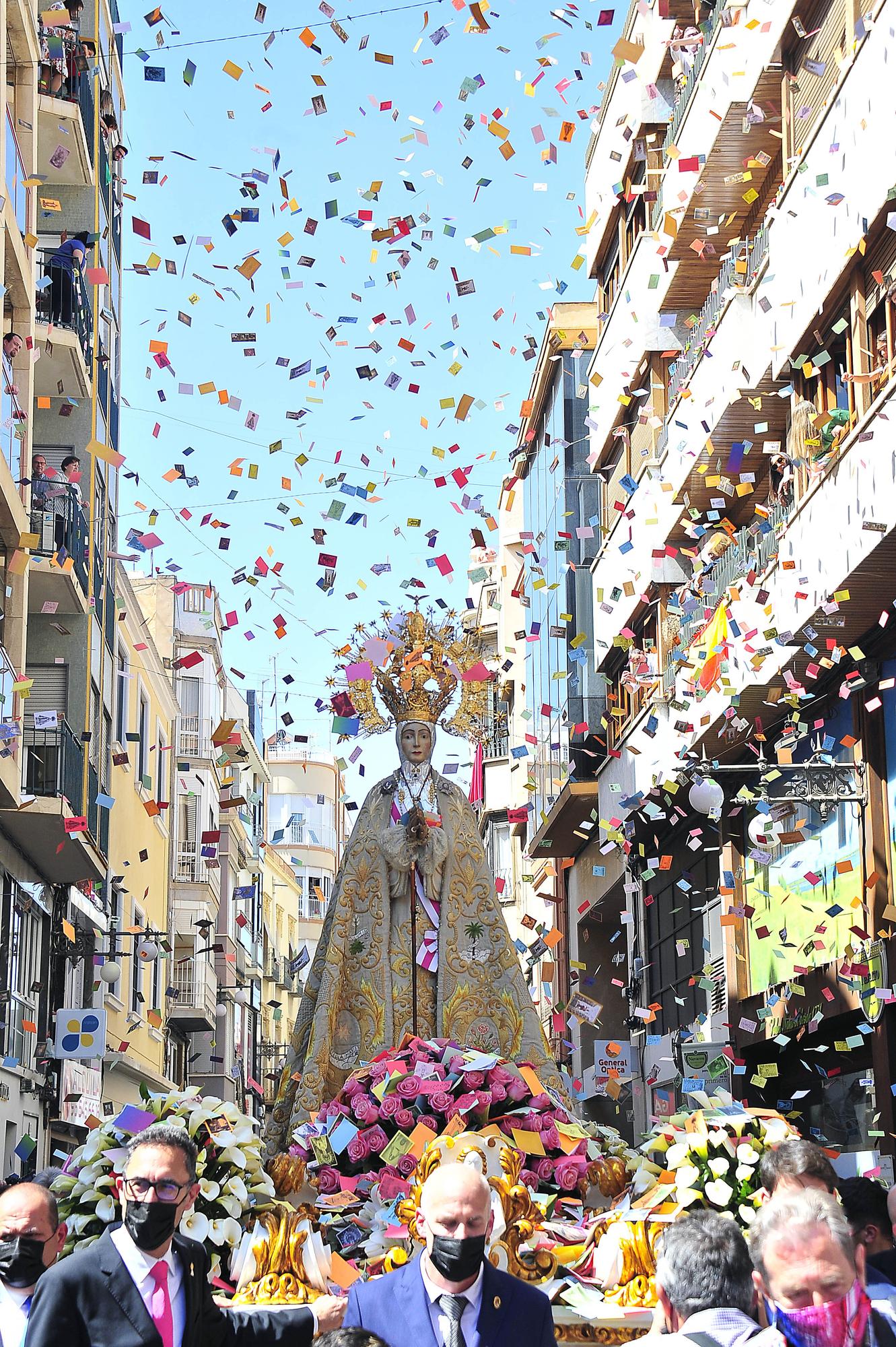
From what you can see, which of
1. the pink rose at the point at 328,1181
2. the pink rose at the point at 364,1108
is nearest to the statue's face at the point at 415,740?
the pink rose at the point at 364,1108

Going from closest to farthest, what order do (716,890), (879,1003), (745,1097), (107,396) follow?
(879,1003) < (745,1097) < (716,890) < (107,396)

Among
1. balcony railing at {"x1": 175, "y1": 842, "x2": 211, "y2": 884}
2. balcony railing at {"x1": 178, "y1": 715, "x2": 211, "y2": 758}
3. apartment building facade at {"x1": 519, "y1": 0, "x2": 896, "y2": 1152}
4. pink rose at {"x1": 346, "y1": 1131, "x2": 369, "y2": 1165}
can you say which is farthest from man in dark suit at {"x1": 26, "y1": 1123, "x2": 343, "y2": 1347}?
balcony railing at {"x1": 178, "y1": 715, "x2": 211, "y2": 758}

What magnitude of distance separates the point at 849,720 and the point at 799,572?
1.16 meters

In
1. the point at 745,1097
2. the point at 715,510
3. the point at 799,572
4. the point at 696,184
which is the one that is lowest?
the point at 745,1097

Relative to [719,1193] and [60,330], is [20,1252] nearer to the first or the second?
[719,1193]

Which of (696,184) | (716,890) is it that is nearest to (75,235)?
(696,184)

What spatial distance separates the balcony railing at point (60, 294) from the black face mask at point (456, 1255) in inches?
662

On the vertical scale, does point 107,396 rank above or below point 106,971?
above

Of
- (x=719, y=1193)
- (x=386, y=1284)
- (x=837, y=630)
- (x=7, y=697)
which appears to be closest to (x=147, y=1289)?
(x=386, y=1284)

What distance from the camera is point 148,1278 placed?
4531 mm

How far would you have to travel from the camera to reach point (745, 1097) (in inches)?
651

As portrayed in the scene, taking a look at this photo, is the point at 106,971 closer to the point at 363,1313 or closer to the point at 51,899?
the point at 51,899

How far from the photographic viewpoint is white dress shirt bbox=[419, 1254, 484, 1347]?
450 cm

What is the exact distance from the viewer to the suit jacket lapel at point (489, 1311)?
4508 mm
